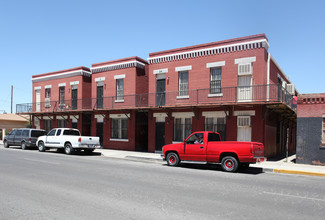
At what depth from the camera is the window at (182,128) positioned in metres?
19.4

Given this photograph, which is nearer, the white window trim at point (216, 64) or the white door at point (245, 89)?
the white door at point (245, 89)

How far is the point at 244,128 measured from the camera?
17109mm

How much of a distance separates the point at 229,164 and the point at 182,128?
25.8 ft

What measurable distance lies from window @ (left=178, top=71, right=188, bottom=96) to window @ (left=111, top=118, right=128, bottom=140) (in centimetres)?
581

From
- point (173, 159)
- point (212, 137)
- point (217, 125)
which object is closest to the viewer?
point (212, 137)

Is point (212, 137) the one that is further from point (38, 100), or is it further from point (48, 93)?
point (38, 100)

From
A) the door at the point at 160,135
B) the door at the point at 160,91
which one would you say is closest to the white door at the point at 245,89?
the door at the point at 160,91

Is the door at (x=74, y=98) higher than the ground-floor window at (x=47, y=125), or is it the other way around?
the door at (x=74, y=98)

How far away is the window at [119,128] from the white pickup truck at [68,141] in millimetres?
3055

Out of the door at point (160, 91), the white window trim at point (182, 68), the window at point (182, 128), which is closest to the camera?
the window at point (182, 128)

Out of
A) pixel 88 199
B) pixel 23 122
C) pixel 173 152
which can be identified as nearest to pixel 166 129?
pixel 173 152

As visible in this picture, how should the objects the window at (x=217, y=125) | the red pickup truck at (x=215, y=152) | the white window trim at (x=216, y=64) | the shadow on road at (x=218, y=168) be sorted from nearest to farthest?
the red pickup truck at (x=215, y=152)
the shadow on road at (x=218, y=168)
the window at (x=217, y=125)
the white window trim at (x=216, y=64)

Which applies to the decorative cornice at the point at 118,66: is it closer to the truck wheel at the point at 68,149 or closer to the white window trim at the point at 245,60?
the truck wheel at the point at 68,149

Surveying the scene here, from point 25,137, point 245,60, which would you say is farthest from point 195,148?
point 25,137
